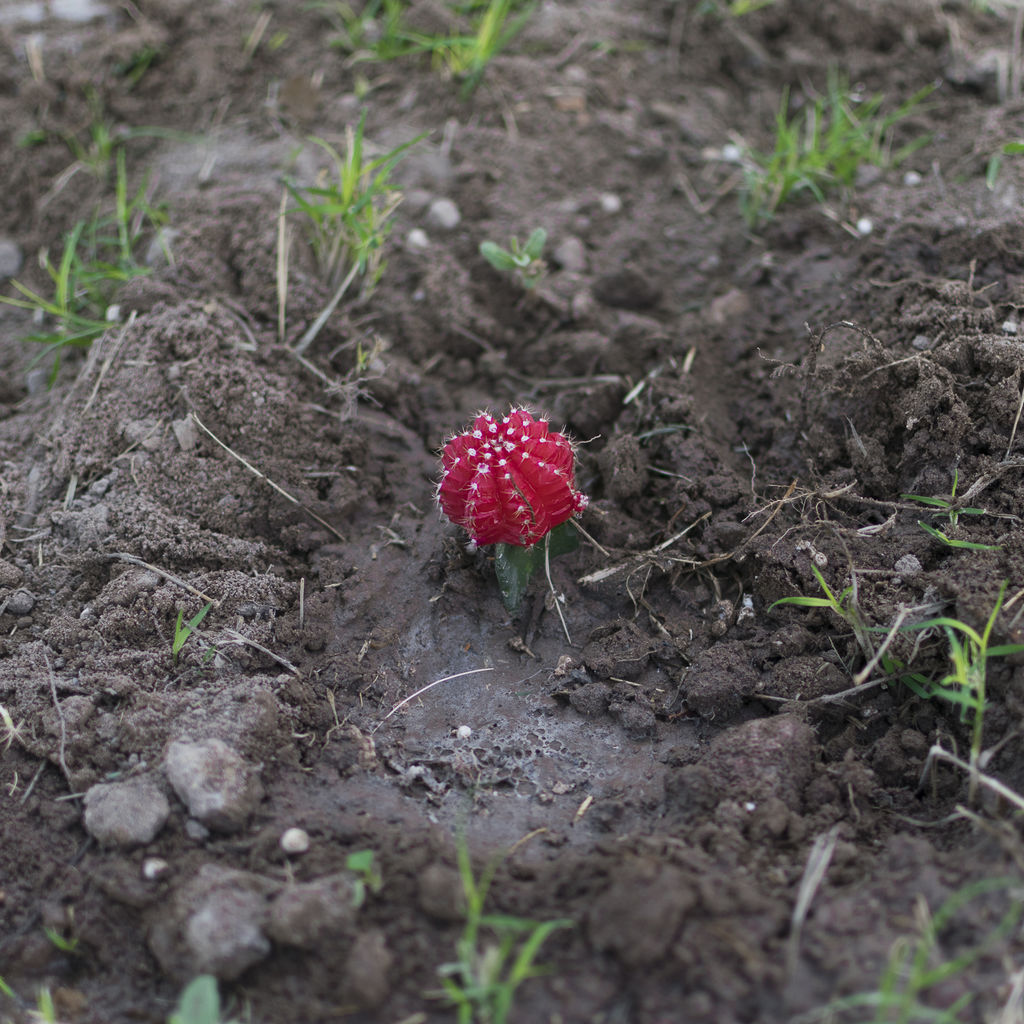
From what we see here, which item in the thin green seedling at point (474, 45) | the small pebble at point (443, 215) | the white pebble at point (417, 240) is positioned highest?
the thin green seedling at point (474, 45)

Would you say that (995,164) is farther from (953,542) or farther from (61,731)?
(61,731)

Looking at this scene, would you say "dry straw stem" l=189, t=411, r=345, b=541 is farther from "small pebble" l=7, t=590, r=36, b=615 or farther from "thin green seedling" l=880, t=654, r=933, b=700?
"thin green seedling" l=880, t=654, r=933, b=700

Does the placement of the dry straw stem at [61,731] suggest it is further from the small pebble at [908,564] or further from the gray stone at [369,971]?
the small pebble at [908,564]

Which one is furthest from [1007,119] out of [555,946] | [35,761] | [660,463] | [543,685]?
[35,761]

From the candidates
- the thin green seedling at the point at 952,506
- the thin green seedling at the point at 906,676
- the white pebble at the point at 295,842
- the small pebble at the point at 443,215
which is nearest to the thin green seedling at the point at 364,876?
the white pebble at the point at 295,842

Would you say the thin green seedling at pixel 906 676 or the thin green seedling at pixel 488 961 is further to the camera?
the thin green seedling at pixel 906 676

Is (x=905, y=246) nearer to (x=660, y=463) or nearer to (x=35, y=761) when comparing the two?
(x=660, y=463)

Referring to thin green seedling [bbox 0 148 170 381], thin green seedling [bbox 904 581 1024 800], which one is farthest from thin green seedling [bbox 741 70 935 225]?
thin green seedling [bbox 0 148 170 381]
